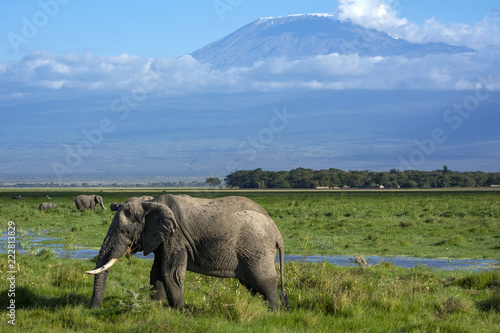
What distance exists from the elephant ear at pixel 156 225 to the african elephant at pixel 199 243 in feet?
0.05

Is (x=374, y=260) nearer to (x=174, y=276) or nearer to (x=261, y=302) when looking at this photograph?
(x=261, y=302)

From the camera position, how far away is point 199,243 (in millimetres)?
10305

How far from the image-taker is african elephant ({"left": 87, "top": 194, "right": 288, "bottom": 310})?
10.2 m

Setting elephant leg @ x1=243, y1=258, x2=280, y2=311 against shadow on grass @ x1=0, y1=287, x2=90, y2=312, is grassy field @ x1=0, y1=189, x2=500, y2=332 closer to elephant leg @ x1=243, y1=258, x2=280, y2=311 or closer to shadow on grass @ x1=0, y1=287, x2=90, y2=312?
shadow on grass @ x1=0, y1=287, x2=90, y2=312

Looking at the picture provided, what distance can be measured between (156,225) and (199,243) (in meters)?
0.80

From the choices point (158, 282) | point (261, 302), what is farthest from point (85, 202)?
point (261, 302)

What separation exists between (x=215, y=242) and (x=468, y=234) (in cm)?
2109

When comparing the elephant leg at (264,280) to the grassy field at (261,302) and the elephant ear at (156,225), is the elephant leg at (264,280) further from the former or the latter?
the elephant ear at (156,225)

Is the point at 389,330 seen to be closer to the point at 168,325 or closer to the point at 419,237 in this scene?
the point at 168,325

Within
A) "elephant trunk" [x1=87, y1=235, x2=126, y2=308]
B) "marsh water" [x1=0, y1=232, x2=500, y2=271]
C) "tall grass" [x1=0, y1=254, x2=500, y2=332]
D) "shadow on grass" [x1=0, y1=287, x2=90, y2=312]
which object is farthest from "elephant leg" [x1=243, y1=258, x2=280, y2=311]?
"marsh water" [x1=0, y1=232, x2=500, y2=271]

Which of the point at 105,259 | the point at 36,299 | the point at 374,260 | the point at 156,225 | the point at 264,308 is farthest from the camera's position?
the point at 374,260

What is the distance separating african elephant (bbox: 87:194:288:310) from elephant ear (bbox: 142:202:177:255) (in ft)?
0.05

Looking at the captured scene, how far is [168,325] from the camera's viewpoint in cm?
855

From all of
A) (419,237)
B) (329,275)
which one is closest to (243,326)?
(329,275)
